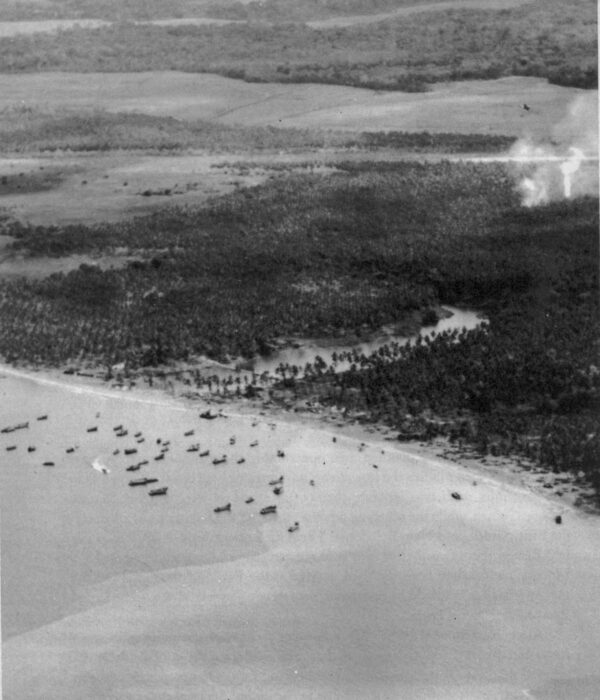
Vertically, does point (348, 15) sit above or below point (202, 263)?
above

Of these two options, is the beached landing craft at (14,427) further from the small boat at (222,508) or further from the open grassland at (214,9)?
the open grassland at (214,9)

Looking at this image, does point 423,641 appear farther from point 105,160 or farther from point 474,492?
point 105,160

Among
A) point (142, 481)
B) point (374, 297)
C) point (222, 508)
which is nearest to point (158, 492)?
point (142, 481)

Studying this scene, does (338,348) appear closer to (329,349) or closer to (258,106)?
(329,349)

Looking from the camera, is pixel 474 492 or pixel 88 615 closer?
pixel 88 615

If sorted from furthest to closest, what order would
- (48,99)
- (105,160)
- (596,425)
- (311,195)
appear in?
(48,99) → (105,160) → (311,195) → (596,425)

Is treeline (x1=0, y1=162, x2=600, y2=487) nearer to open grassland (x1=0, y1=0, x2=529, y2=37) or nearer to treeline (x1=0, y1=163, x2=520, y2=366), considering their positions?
treeline (x1=0, y1=163, x2=520, y2=366)

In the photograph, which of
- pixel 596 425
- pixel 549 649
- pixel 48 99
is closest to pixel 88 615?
pixel 549 649
